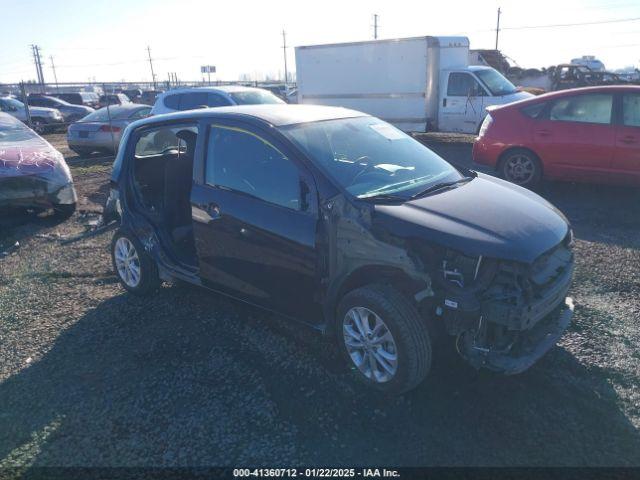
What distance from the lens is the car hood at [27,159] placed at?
278 inches

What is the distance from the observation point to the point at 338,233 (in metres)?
3.25

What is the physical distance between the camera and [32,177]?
7172 millimetres

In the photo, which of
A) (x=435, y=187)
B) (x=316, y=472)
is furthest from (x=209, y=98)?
(x=316, y=472)

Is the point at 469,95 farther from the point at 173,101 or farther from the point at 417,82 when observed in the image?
the point at 173,101

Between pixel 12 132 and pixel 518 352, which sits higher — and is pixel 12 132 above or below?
above

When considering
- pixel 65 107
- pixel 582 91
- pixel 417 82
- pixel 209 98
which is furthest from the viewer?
pixel 65 107

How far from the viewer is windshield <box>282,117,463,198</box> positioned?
11.5ft

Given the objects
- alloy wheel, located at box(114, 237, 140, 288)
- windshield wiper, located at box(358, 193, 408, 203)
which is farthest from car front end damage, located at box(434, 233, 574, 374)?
alloy wheel, located at box(114, 237, 140, 288)

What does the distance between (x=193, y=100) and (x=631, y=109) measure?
8962mm

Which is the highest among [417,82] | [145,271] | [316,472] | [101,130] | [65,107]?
[417,82]

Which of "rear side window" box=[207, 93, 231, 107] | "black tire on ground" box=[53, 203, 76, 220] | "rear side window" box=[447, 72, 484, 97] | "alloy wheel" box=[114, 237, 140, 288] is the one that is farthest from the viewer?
"rear side window" box=[447, 72, 484, 97]

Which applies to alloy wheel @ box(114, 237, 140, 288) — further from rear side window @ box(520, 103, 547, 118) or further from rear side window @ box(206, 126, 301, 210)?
rear side window @ box(520, 103, 547, 118)

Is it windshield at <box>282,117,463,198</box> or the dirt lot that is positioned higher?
windshield at <box>282,117,463,198</box>

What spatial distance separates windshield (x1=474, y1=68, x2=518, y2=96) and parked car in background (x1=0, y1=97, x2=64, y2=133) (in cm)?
1720
